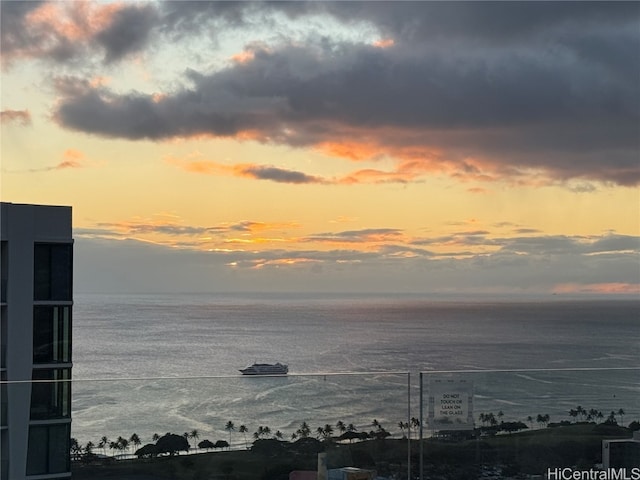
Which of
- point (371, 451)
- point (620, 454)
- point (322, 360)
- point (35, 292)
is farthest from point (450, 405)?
point (322, 360)

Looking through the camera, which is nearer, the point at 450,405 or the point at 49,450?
the point at 49,450

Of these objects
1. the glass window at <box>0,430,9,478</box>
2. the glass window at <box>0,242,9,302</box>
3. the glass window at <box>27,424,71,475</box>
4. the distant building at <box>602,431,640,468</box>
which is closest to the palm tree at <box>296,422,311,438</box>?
the glass window at <box>27,424,71,475</box>

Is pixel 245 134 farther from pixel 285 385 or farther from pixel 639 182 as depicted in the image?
pixel 285 385

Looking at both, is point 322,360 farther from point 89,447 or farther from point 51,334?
point 89,447

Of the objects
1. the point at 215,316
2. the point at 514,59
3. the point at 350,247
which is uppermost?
the point at 514,59

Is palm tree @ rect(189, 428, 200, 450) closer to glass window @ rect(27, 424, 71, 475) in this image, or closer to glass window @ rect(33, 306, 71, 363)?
glass window @ rect(27, 424, 71, 475)

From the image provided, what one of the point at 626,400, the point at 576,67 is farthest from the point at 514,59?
the point at 626,400

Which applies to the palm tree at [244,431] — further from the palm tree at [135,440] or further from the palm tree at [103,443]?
the palm tree at [103,443]
